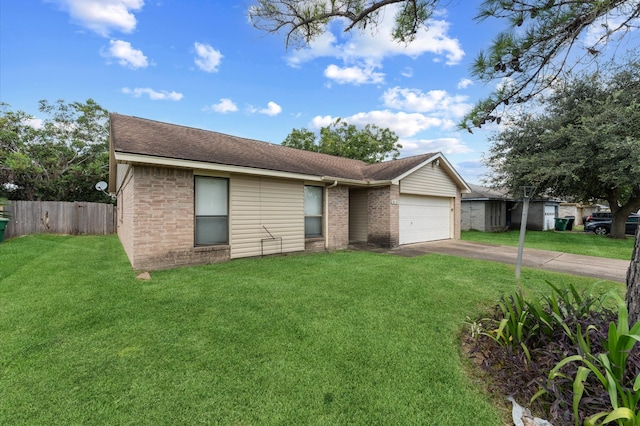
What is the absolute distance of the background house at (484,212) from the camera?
1948 centimetres

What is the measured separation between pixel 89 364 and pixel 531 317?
4.80 metres

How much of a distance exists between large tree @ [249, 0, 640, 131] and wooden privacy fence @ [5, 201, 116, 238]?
15.3 meters

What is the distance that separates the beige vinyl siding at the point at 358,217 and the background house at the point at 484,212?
37.4 ft

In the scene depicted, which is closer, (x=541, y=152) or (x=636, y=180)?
(x=636, y=180)

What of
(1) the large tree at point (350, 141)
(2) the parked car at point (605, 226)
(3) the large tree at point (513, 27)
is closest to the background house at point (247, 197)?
(3) the large tree at point (513, 27)

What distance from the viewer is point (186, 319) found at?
3.93 meters

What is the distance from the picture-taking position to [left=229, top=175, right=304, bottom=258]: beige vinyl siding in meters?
7.98

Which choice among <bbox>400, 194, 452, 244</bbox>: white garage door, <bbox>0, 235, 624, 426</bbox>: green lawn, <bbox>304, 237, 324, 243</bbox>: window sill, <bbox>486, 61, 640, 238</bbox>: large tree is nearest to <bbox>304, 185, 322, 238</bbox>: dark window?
<bbox>304, 237, 324, 243</bbox>: window sill

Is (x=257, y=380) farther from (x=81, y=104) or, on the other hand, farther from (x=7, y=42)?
(x=81, y=104)

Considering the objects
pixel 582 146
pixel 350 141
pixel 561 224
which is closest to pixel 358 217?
pixel 582 146

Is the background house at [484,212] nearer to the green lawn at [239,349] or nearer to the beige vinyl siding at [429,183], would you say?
the beige vinyl siding at [429,183]

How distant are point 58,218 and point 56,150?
9.19 meters

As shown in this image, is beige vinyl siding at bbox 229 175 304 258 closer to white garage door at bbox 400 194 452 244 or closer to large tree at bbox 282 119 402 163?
white garage door at bbox 400 194 452 244

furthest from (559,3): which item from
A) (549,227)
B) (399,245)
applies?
(549,227)
